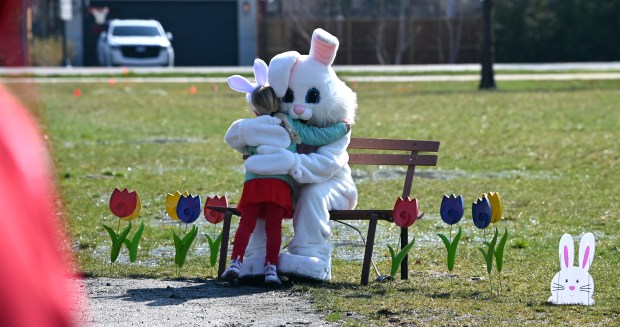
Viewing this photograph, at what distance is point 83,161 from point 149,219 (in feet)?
17.1

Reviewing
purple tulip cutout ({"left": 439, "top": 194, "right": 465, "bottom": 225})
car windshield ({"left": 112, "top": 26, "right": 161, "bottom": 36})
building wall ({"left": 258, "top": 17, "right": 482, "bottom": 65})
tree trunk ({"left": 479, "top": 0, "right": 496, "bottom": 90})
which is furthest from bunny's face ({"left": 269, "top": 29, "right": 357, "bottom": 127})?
building wall ({"left": 258, "top": 17, "right": 482, "bottom": 65})

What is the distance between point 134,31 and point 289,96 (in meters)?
36.8

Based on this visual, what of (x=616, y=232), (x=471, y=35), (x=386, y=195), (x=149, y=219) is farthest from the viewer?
(x=471, y=35)

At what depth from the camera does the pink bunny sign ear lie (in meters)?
6.52

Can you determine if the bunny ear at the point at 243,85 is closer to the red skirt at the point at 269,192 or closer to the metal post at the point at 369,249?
the red skirt at the point at 269,192

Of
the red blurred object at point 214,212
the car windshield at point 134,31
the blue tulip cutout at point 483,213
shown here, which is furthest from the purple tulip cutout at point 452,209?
the car windshield at point 134,31

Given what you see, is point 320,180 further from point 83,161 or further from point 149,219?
point 83,161

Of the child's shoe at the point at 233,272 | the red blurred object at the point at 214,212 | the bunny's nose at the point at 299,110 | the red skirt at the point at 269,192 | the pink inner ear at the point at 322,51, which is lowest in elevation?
the child's shoe at the point at 233,272

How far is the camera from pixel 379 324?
5199 millimetres

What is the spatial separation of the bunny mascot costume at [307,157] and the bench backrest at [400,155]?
1.36 ft

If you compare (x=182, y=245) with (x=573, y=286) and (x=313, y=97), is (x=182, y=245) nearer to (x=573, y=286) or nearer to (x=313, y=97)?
(x=313, y=97)

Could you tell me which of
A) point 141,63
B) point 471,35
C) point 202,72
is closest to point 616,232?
point 202,72

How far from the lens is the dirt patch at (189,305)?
527cm

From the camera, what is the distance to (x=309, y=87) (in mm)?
6539
